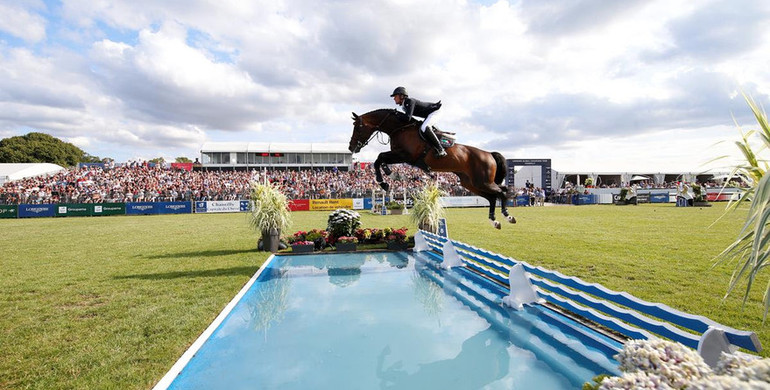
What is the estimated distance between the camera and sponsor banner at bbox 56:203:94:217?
1155 inches

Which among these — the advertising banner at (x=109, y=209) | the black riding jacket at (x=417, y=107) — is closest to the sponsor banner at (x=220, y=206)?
the advertising banner at (x=109, y=209)

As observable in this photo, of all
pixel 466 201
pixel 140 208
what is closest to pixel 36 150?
pixel 140 208

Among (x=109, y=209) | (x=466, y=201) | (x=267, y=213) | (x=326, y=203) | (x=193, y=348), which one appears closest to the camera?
(x=193, y=348)

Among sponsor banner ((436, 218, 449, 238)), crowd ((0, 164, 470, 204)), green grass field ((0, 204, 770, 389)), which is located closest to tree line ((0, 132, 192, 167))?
crowd ((0, 164, 470, 204))

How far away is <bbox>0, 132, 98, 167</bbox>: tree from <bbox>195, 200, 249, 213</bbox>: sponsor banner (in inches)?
2419

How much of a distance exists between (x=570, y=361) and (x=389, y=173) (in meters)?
3.62

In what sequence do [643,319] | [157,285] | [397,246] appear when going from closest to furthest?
[643,319] → [157,285] → [397,246]

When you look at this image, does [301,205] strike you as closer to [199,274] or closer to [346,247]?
[346,247]

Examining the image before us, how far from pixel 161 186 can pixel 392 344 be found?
38066 mm

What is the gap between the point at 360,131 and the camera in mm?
6246

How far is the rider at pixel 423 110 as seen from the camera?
571cm

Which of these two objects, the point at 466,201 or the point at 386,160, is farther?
the point at 466,201

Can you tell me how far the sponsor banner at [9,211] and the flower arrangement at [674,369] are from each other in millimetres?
39060

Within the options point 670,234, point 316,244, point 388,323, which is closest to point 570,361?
point 388,323
